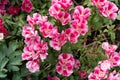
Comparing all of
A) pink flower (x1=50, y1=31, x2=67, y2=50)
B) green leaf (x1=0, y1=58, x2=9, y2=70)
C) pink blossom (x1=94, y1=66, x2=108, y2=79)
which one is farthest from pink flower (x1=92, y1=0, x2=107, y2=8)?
green leaf (x1=0, y1=58, x2=9, y2=70)

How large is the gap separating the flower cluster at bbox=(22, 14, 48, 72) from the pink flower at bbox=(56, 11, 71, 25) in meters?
0.18

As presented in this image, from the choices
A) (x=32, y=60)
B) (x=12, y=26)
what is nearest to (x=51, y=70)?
(x=32, y=60)

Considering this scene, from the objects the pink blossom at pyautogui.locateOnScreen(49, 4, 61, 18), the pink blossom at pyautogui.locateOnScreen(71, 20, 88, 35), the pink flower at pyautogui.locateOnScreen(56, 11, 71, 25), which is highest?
the pink blossom at pyautogui.locateOnScreen(49, 4, 61, 18)

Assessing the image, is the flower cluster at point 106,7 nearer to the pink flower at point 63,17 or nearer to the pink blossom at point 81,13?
the pink blossom at point 81,13

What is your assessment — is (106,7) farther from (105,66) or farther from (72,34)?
(105,66)

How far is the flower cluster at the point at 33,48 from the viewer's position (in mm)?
2529

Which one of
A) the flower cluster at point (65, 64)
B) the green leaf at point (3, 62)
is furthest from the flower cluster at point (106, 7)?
the green leaf at point (3, 62)

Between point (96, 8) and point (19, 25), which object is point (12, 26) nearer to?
point (19, 25)

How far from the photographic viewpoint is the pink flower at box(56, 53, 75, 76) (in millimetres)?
2666

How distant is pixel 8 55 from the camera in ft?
8.90

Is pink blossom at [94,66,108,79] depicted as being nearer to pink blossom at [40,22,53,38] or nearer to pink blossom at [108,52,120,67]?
pink blossom at [108,52,120,67]

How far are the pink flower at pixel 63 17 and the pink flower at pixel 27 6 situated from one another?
926mm

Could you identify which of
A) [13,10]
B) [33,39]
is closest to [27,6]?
[13,10]

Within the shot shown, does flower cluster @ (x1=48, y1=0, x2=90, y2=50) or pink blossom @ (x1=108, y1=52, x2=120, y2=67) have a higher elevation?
flower cluster @ (x1=48, y1=0, x2=90, y2=50)
